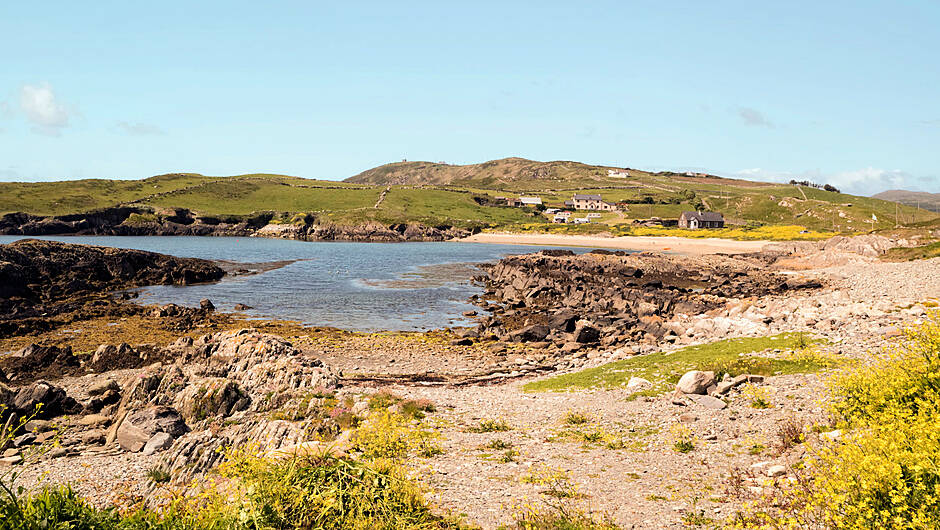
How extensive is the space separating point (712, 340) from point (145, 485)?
26756 millimetres

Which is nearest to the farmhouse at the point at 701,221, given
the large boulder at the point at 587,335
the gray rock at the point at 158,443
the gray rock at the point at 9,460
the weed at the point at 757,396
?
the large boulder at the point at 587,335

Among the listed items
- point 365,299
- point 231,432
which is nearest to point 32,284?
point 365,299

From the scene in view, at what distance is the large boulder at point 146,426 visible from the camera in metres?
17.8

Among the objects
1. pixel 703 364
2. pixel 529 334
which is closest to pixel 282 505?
pixel 703 364

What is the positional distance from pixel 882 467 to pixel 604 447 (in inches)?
327

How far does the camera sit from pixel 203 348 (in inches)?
1115

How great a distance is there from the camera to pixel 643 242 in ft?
431

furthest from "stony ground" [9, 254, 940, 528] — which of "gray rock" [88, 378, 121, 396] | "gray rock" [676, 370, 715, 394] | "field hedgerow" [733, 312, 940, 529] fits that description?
"gray rock" [88, 378, 121, 396]

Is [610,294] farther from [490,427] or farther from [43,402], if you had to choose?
[43,402]

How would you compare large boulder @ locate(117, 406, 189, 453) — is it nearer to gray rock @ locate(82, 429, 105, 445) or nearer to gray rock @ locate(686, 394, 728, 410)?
gray rock @ locate(82, 429, 105, 445)

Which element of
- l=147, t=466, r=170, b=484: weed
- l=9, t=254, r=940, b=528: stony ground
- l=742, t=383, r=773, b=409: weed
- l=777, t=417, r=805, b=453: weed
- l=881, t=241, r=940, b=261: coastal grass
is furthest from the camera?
Answer: l=881, t=241, r=940, b=261: coastal grass

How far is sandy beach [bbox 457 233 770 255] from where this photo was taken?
377ft

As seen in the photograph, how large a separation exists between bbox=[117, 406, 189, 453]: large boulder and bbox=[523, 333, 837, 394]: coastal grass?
14.7 metres

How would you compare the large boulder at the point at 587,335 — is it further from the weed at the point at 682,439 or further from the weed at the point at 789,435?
the weed at the point at 789,435
